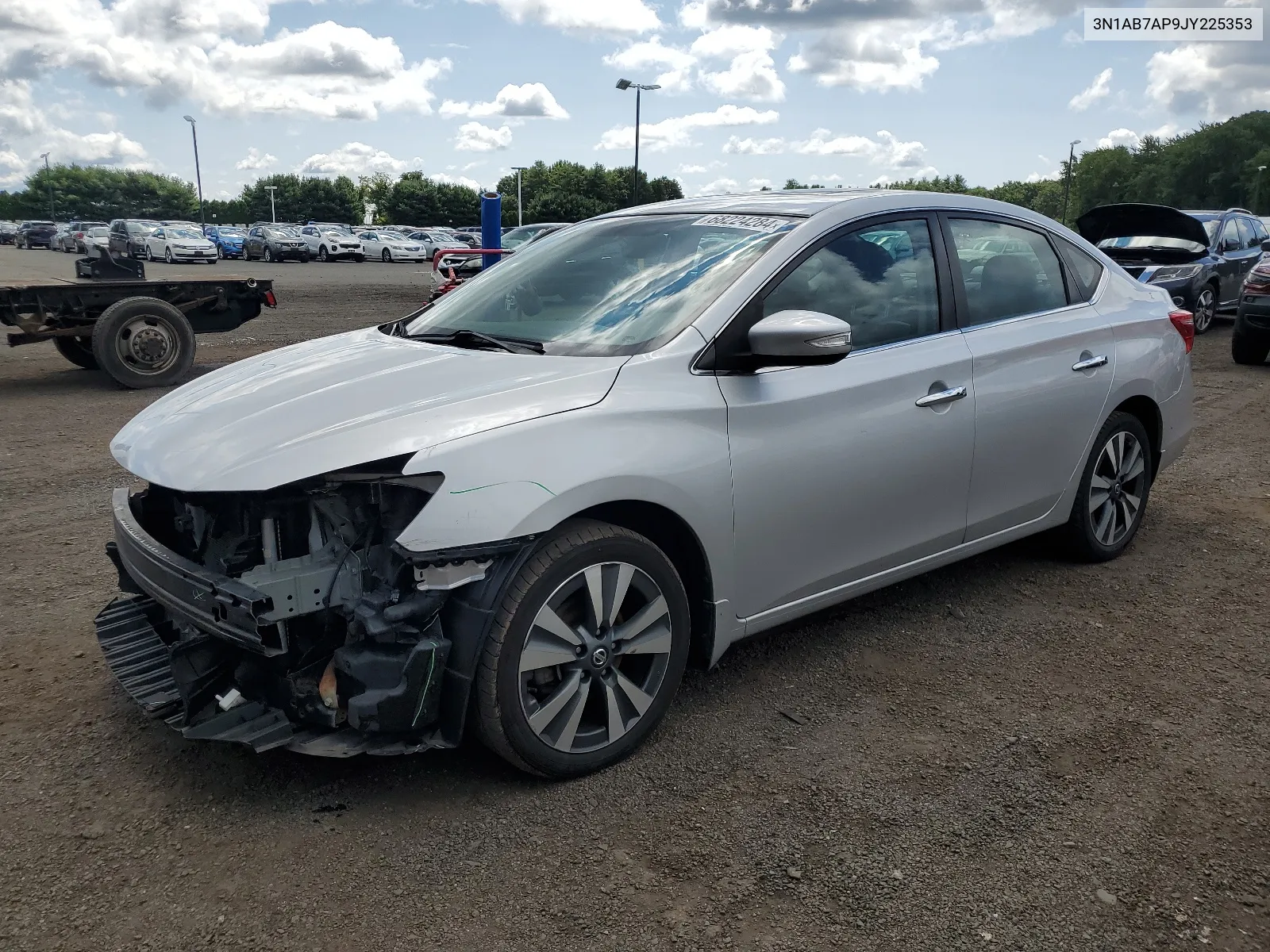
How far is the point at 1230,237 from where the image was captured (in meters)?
14.5

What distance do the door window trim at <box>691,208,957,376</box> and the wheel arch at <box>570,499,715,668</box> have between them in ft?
1.51

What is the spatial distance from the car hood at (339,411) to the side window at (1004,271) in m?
1.68

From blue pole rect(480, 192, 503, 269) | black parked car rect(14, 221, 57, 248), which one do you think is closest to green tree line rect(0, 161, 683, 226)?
black parked car rect(14, 221, 57, 248)

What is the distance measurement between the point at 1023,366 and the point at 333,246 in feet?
151

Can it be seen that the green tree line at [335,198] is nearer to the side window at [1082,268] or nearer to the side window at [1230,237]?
the side window at [1230,237]

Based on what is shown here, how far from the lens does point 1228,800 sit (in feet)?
9.69

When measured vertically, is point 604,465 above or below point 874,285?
below

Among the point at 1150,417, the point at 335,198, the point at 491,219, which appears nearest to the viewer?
the point at 1150,417

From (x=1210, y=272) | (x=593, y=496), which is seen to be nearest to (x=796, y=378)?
(x=593, y=496)

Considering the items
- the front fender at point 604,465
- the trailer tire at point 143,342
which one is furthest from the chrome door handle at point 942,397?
the trailer tire at point 143,342

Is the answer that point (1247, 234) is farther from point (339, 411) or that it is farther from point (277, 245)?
point (277, 245)

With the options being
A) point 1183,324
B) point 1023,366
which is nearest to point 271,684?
point 1023,366

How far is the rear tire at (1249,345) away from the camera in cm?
1149

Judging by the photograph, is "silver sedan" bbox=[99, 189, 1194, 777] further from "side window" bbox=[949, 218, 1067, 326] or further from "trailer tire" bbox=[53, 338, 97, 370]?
"trailer tire" bbox=[53, 338, 97, 370]
